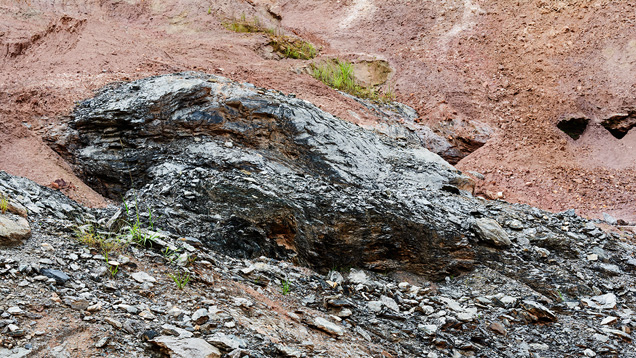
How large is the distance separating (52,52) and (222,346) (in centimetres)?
678

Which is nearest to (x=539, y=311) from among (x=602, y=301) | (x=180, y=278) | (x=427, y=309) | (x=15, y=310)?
(x=602, y=301)

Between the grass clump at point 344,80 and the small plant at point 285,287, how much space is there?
20.0 ft

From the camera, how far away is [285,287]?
3695 mm

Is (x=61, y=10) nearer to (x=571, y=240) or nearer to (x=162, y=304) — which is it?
(x=162, y=304)

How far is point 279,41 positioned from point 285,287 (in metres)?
7.64

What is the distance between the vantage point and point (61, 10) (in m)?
9.97

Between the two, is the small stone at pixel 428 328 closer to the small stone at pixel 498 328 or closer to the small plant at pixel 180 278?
the small stone at pixel 498 328

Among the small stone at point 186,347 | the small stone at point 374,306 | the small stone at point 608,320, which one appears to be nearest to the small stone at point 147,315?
the small stone at point 186,347

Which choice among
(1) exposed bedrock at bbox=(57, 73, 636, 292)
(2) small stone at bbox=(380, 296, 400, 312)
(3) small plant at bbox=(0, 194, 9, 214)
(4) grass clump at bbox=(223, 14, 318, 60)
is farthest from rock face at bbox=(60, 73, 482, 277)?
(4) grass clump at bbox=(223, 14, 318, 60)

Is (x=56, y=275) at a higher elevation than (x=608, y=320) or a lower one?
higher

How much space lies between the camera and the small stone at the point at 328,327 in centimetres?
324

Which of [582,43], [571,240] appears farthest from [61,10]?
[582,43]

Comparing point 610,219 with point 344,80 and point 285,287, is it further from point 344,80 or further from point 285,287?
point 285,287

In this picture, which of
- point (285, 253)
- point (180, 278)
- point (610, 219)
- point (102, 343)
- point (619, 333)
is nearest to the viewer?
point (102, 343)
